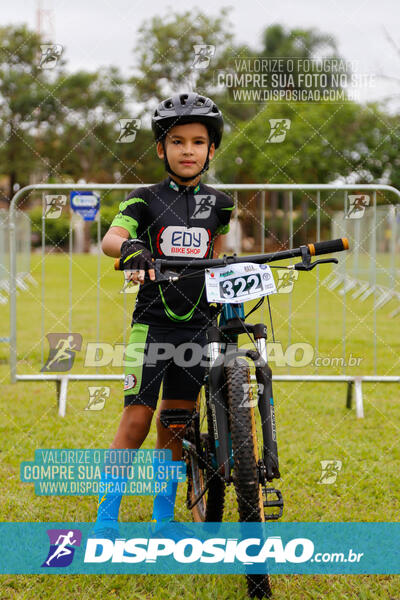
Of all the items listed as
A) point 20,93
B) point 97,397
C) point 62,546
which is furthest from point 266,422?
point 20,93

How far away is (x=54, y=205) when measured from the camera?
591 cm

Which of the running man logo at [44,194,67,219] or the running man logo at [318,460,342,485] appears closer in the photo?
the running man logo at [318,460,342,485]

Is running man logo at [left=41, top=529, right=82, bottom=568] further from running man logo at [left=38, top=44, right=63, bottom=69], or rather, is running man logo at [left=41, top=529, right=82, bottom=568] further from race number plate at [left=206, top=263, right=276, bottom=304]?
running man logo at [left=38, top=44, right=63, bottom=69]

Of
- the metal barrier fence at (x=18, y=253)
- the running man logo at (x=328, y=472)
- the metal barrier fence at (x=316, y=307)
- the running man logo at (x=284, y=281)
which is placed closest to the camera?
the running man logo at (x=328, y=472)

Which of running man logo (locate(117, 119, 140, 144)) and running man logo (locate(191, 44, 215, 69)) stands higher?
running man logo (locate(191, 44, 215, 69))

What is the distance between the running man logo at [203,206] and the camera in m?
3.34

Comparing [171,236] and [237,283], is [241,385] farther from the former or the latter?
[171,236]

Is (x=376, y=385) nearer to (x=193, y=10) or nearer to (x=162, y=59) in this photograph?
(x=162, y=59)

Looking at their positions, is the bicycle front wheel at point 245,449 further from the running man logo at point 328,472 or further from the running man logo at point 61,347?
the running man logo at point 61,347

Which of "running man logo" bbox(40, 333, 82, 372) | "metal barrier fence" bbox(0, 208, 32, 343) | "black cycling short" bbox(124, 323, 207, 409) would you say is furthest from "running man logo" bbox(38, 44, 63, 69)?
"metal barrier fence" bbox(0, 208, 32, 343)

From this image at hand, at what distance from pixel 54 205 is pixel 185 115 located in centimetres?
302

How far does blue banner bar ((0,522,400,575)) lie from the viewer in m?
3.21

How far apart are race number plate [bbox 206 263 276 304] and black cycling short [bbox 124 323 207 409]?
1.69 ft

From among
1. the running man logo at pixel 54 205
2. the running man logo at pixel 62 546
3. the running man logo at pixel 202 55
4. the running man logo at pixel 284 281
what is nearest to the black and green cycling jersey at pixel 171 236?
the running man logo at pixel 62 546
